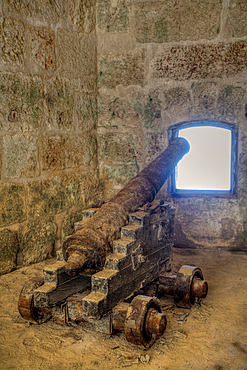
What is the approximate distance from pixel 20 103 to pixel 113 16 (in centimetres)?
154

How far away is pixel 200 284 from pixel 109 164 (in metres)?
1.91

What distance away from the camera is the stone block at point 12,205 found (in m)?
2.73

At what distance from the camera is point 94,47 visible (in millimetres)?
3654

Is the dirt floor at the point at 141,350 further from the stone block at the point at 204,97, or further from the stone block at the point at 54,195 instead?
the stone block at the point at 204,97

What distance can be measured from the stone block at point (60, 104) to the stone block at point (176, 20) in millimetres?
987

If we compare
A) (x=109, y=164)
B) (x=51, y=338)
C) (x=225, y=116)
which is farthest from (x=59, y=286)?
(x=225, y=116)

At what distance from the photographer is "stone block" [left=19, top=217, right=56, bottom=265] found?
2.95 metres

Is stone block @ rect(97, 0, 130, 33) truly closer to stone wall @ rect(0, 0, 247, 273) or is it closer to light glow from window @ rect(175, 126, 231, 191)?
stone wall @ rect(0, 0, 247, 273)

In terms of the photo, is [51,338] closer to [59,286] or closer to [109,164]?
[59,286]

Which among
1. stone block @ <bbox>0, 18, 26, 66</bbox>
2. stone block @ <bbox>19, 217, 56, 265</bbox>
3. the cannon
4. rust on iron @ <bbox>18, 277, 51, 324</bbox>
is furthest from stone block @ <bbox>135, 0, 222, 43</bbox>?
rust on iron @ <bbox>18, 277, 51, 324</bbox>

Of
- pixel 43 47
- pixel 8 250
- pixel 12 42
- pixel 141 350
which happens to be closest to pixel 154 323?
pixel 141 350

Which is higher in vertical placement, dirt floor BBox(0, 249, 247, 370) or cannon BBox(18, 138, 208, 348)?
cannon BBox(18, 138, 208, 348)

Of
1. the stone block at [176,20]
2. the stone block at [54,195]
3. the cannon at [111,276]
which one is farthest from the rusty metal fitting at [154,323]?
the stone block at [176,20]

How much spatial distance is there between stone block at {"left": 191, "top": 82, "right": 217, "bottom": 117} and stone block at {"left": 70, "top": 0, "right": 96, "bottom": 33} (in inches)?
49.2
